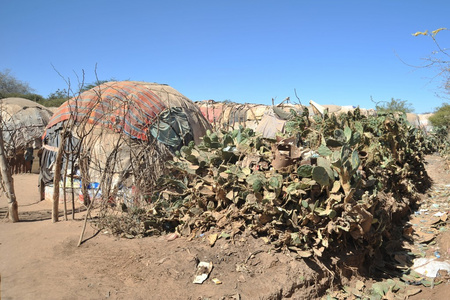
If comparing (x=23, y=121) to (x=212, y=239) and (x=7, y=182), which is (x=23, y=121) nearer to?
(x=7, y=182)

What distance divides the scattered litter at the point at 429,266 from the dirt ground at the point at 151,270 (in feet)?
0.98

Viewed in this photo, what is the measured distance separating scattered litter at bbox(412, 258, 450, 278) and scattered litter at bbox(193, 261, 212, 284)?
264cm

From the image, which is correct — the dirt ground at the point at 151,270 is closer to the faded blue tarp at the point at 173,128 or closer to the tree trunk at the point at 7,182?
the tree trunk at the point at 7,182

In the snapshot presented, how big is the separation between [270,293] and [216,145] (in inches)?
85.3

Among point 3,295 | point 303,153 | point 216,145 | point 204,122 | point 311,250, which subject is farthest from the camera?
point 204,122

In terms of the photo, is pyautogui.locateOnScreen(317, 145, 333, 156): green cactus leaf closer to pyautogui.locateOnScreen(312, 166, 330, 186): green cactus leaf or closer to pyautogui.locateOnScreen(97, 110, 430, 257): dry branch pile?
pyautogui.locateOnScreen(97, 110, 430, 257): dry branch pile

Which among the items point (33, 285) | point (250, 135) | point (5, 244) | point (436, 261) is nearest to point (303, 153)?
point (250, 135)

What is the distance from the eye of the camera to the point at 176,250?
387cm

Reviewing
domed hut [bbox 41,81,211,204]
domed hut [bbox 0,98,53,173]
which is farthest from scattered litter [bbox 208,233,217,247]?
domed hut [bbox 0,98,53,173]

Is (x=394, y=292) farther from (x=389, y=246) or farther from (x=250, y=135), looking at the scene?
(x=250, y=135)

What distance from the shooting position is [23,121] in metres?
12.4

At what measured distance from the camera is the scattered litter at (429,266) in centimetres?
418

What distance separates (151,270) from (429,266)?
10.9ft

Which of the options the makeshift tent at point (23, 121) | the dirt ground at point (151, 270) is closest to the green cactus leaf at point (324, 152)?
the dirt ground at point (151, 270)
